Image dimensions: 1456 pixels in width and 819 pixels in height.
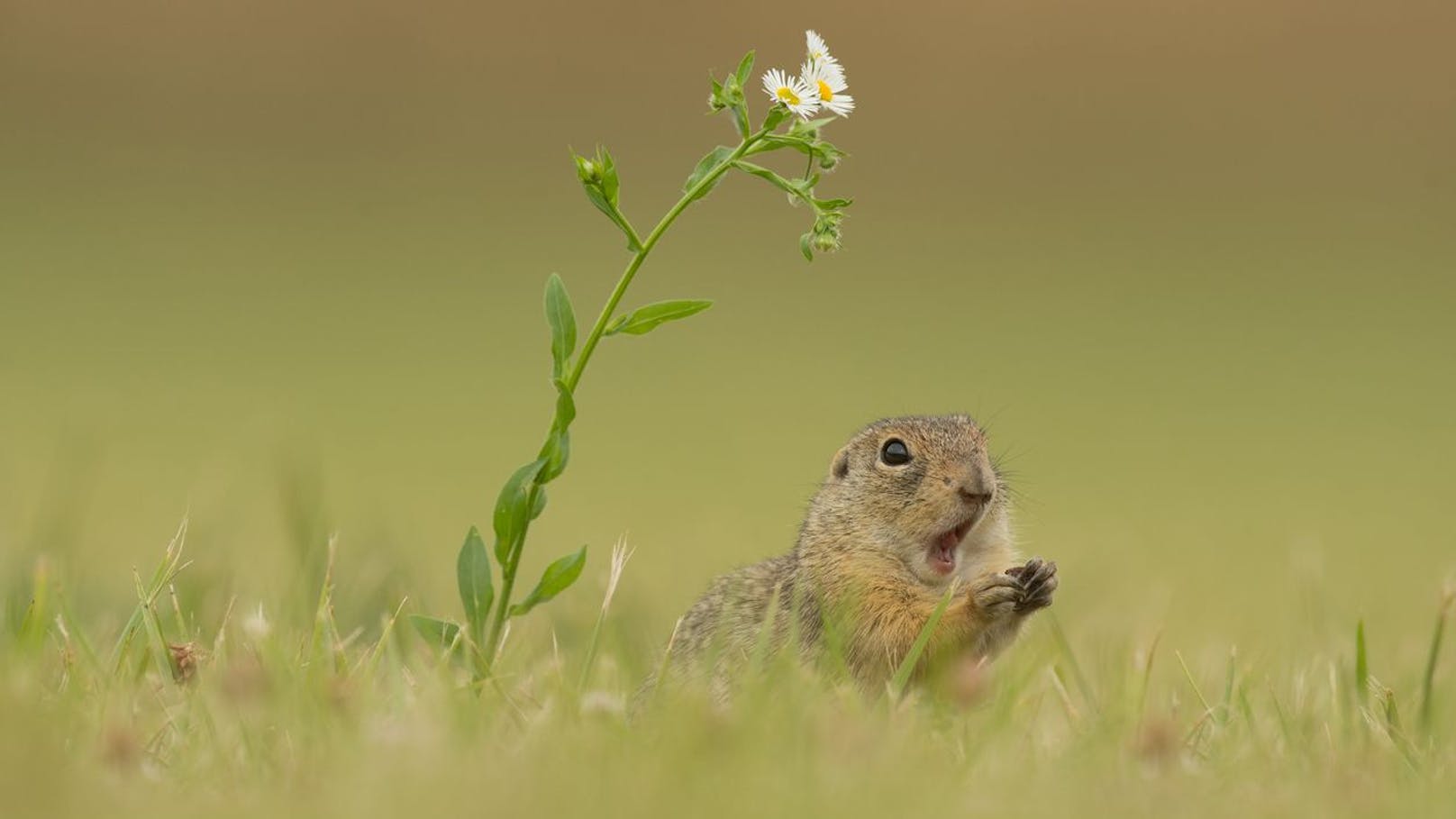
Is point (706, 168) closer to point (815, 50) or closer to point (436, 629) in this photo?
point (815, 50)

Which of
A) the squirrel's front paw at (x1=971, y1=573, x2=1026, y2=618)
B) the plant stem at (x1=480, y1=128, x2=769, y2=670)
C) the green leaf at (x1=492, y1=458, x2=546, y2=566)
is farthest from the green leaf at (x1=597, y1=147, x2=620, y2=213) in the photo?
the squirrel's front paw at (x1=971, y1=573, x2=1026, y2=618)

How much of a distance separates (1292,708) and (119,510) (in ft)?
23.5

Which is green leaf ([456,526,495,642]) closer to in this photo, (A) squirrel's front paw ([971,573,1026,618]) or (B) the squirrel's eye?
(A) squirrel's front paw ([971,573,1026,618])

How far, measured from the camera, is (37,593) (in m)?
3.94

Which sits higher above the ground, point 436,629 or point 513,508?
point 513,508

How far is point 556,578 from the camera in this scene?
431cm

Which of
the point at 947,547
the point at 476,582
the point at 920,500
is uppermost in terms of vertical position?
the point at 920,500

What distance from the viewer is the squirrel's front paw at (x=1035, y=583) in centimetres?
457

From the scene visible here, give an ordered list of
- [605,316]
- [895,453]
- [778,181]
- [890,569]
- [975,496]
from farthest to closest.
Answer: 1. [895,453]
2. [975,496]
3. [890,569]
4. [605,316]
5. [778,181]

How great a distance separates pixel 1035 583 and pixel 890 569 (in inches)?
25.7

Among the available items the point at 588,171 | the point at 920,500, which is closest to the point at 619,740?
the point at 588,171

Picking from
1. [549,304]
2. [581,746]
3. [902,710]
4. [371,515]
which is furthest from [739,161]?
[371,515]

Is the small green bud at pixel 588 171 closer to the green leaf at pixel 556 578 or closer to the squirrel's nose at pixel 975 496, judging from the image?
the green leaf at pixel 556 578

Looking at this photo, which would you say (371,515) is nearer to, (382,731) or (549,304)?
(549,304)
